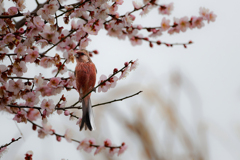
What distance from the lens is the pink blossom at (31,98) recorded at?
45.9 inches

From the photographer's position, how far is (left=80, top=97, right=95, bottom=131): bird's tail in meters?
1.08

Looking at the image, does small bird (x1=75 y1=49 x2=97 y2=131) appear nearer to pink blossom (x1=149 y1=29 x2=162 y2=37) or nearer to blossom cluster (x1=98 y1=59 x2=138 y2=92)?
blossom cluster (x1=98 y1=59 x2=138 y2=92)

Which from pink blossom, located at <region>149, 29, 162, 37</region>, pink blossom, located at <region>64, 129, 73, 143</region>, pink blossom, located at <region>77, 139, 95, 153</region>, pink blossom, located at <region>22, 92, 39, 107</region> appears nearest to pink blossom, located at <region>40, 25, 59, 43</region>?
pink blossom, located at <region>22, 92, 39, 107</region>

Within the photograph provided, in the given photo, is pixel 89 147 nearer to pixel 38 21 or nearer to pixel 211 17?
pixel 38 21

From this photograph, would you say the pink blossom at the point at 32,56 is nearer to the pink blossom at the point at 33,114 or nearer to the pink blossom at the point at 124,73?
the pink blossom at the point at 33,114

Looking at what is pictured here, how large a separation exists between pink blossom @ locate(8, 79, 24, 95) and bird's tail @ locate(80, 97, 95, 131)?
283 millimetres

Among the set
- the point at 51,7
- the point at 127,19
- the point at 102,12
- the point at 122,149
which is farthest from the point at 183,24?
the point at 51,7

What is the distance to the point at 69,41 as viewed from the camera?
132 cm

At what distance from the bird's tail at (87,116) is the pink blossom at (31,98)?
222mm

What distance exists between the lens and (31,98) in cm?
118

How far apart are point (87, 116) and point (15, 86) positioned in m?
0.34

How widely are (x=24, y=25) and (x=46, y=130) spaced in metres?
0.54

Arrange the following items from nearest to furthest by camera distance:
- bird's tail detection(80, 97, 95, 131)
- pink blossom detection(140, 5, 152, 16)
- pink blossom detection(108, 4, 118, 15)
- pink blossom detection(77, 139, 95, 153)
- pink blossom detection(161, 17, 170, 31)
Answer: bird's tail detection(80, 97, 95, 131)
pink blossom detection(108, 4, 118, 15)
pink blossom detection(77, 139, 95, 153)
pink blossom detection(140, 5, 152, 16)
pink blossom detection(161, 17, 170, 31)

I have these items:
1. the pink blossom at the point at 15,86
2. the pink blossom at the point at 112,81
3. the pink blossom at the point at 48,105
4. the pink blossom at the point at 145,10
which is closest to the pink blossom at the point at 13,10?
the pink blossom at the point at 15,86
